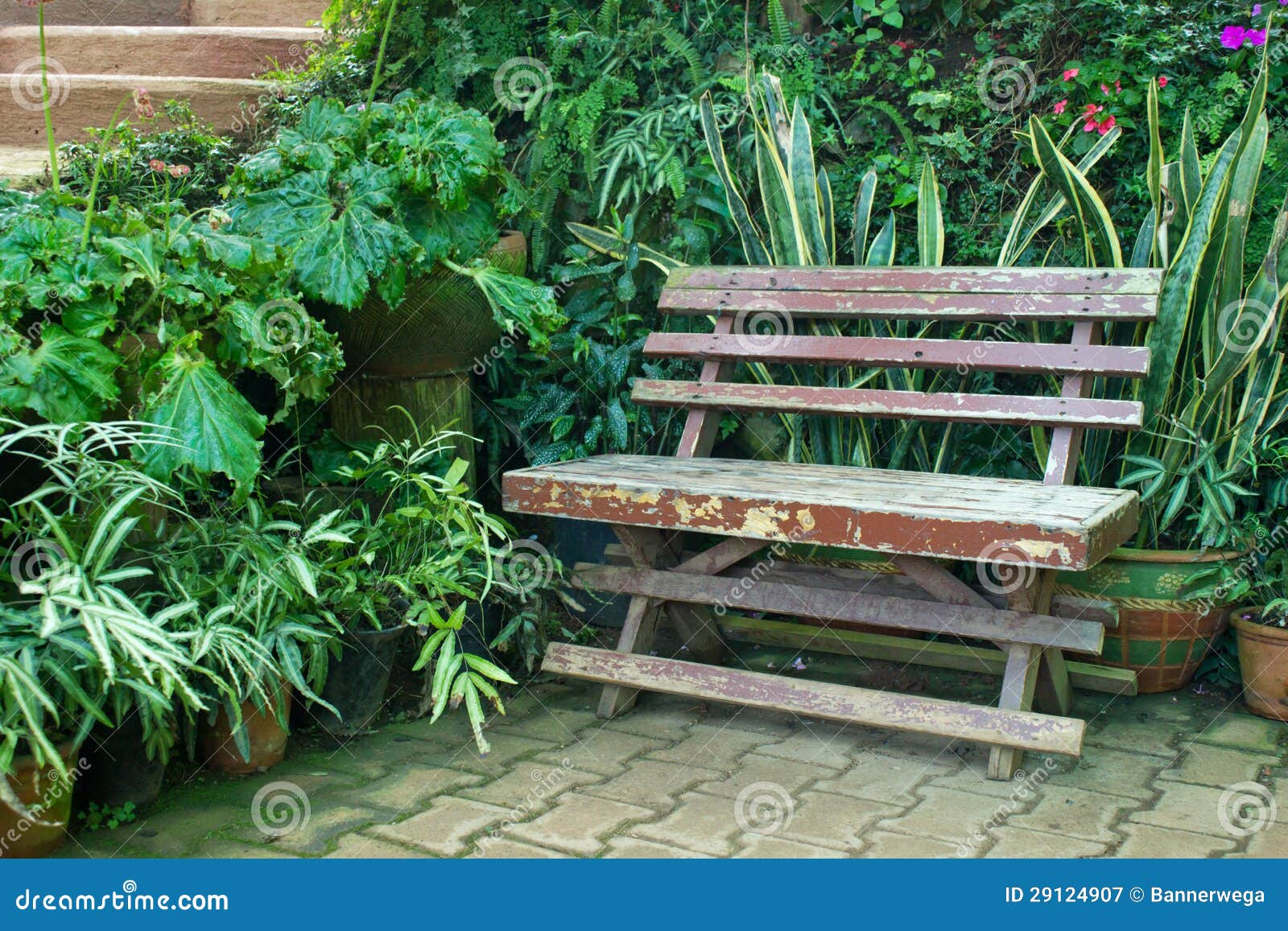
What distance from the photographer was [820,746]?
123 inches

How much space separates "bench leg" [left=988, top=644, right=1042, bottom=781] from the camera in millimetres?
2861

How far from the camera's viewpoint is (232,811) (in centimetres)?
271

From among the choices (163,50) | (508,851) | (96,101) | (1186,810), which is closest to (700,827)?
(508,851)

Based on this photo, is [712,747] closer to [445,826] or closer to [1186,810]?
[445,826]

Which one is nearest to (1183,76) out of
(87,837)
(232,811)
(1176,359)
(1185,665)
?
(1176,359)

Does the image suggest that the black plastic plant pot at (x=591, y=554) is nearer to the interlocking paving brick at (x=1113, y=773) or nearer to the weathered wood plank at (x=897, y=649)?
the weathered wood plank at (x=897, y=649)

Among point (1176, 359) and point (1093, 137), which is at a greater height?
point (1093, 137)

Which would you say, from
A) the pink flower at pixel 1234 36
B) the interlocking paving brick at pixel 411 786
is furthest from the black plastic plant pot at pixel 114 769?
the pink flower at pixel 1234 36

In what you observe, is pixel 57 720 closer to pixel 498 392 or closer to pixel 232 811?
pixel 232 811

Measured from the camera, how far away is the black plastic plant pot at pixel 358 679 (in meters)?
3.10

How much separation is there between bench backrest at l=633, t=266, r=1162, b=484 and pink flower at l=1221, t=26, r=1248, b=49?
0.86 meters

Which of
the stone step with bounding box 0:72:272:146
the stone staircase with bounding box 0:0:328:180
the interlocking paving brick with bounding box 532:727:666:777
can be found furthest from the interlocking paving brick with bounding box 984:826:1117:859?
the stone step with bounding box 0:72:272:146

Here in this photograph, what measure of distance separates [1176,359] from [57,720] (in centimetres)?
283

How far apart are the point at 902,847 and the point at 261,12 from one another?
4.95 meters
